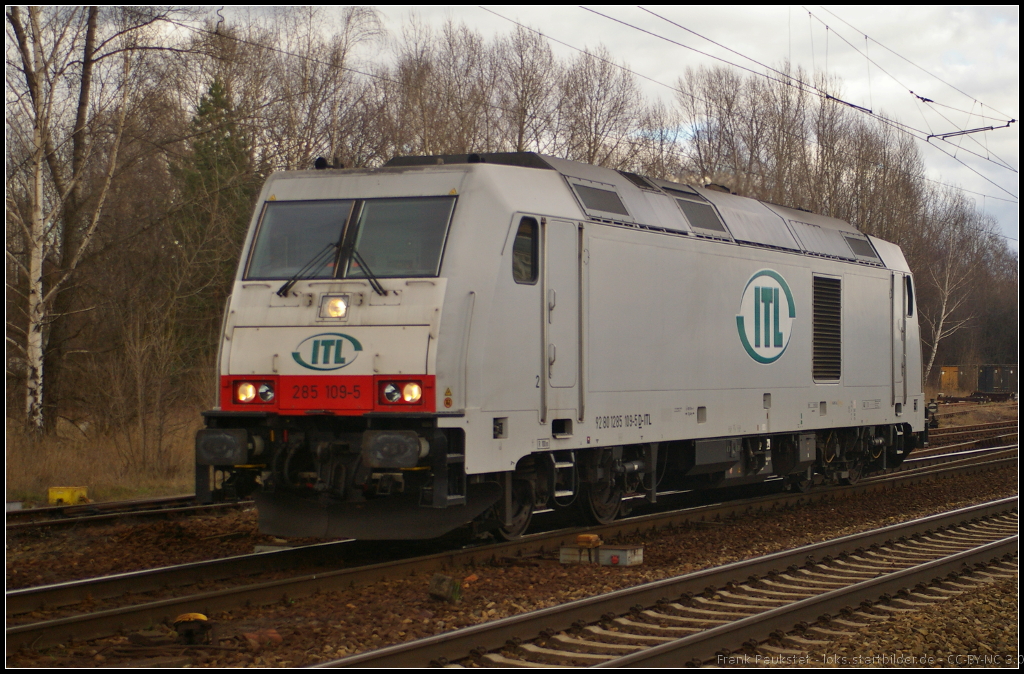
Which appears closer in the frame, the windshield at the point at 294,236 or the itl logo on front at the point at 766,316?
the windshield at the point at 294,236

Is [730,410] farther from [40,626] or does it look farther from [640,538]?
[40,626]

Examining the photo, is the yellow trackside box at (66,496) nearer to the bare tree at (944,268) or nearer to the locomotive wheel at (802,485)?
the locomotive wheel at (802,485)

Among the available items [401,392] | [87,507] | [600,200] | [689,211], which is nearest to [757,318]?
[689,211]

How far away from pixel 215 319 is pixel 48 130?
8.78 m

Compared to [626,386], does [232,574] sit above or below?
below

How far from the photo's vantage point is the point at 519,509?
31.1 ft

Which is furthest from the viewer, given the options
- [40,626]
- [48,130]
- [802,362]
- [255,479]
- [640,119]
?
[640,119]

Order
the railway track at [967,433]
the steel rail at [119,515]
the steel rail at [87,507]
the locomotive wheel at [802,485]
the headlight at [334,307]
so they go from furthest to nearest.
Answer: the railway track at [967,433] → the locomotive wheel at [802,485] → the steel rail at [87,507] → the steel rail at [119,515] → the headlight at [334,307]

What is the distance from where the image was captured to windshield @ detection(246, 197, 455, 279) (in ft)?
28.1

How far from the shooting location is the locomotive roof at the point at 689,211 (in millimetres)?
9797

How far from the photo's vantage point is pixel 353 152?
2788 centimetres

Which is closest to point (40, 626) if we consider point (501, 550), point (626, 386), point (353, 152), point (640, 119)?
point (501, 550)

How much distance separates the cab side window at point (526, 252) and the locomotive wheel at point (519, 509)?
1.92m

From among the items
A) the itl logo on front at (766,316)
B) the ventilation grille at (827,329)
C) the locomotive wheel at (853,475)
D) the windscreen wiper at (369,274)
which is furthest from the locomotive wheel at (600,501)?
the locomotive wheel at (853,475)
